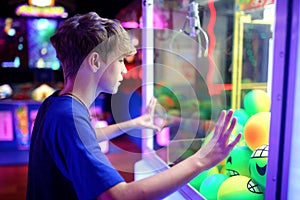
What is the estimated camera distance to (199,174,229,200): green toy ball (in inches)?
46.6

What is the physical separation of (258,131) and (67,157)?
0.73m

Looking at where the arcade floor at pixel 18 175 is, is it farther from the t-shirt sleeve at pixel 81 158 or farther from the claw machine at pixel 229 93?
the t-shirt sleeve at pixel 81 158

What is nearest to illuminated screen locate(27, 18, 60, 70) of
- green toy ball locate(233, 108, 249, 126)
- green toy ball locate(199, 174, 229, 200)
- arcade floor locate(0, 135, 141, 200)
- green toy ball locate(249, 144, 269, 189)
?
arcade floor locate(0, 135, 141, 200)

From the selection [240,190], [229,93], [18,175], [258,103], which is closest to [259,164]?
[240,190]

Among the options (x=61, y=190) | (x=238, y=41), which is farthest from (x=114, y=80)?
(x=238, y=41)

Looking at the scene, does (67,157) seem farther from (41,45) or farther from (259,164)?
(41,45)

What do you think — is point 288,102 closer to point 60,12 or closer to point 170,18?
point 170,18

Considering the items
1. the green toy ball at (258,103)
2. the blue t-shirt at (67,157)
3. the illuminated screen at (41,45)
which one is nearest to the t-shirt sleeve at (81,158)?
the blue t-shirt at (67,157)

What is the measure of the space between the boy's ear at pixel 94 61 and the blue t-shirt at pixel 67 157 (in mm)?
85

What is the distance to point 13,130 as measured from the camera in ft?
9.51

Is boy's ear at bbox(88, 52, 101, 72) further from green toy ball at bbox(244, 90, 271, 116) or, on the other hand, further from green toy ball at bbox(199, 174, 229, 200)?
green toy ball at bbox(244, 90, 271, 116)

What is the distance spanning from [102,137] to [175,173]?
440 mm

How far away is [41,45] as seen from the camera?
127 inches

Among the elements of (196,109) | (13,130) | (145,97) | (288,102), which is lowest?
(13,130)
